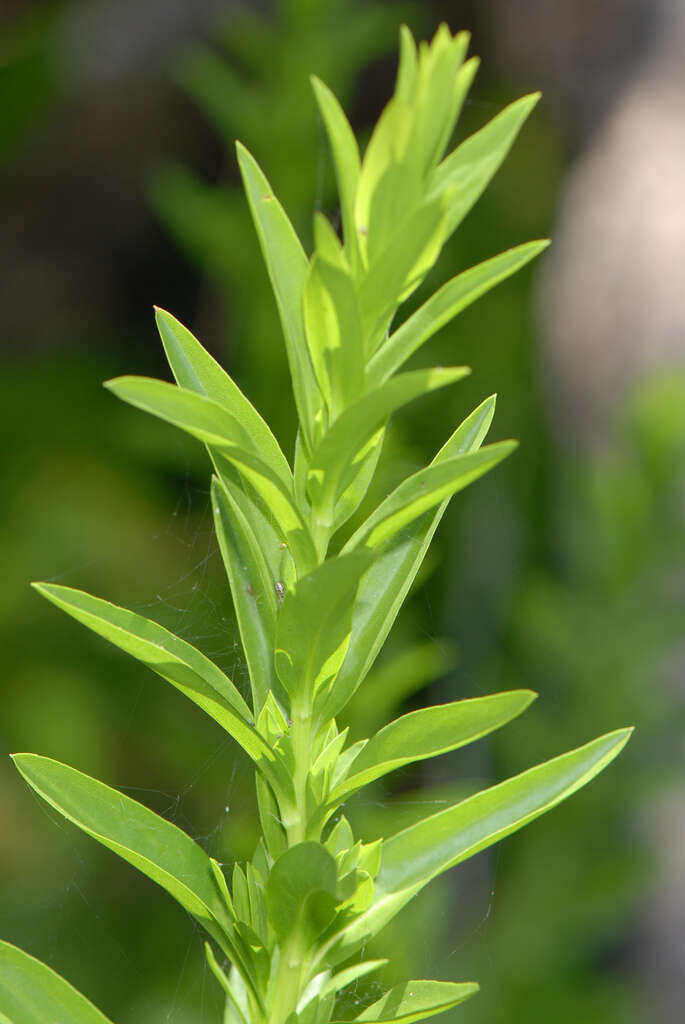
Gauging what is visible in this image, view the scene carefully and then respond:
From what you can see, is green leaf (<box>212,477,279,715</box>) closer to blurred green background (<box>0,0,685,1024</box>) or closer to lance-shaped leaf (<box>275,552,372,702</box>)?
lance-shaped leaf (<box>275,552,372,702</box>)

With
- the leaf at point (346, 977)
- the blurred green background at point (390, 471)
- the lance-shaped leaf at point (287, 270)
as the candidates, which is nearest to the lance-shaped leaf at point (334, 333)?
the lance-shaped leaf at point (287, 270)

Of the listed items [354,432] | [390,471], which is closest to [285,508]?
[354,432]

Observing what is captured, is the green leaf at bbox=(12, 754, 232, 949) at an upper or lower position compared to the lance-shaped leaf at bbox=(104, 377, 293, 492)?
lower

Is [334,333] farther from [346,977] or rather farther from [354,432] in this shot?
[346,977]

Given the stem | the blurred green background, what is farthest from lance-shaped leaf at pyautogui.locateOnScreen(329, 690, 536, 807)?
the blurred green background

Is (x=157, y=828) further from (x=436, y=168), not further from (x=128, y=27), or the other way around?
(x=128, y=27)

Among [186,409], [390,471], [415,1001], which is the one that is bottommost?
[415,1001]

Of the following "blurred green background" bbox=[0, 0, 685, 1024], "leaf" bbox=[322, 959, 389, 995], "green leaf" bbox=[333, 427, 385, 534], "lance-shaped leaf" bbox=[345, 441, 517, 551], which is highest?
"blurred green background" bbox=[0, 0, 685, 1024]

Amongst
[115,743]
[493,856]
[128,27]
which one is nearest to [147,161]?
[128,27]
